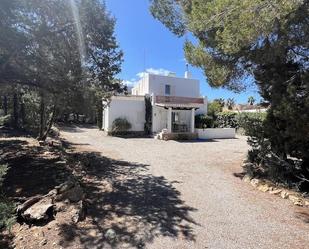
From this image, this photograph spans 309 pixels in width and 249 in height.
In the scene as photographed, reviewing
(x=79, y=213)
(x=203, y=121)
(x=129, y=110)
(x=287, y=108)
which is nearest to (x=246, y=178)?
(x=287, y=108)

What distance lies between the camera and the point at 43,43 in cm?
898

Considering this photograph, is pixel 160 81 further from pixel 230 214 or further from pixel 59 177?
pixel 230 214

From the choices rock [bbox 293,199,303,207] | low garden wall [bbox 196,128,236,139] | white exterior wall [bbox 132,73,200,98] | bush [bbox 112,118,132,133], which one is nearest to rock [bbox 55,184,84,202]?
rock [bbox 293,199,303,207]

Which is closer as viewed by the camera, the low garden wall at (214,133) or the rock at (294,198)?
the rock at (294,198)

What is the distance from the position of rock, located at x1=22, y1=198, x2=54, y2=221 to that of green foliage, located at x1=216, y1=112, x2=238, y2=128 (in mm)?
27401

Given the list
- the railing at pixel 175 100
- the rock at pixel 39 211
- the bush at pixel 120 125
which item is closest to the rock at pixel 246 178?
the rock at pixel 39 211

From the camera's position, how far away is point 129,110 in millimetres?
27609

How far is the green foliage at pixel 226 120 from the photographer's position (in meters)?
32.0

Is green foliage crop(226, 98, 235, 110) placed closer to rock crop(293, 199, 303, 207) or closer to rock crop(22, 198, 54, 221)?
rock crop(293, 199, 303, 207)

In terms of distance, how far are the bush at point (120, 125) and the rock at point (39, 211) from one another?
1950 centimetres

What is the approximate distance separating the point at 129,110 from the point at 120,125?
6.78 ft

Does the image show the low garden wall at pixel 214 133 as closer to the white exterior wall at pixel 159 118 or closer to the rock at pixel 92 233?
the white exterior wall at pixel 159 118

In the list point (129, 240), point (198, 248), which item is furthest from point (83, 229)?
point (198, 248)

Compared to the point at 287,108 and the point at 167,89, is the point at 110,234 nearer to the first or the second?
the point at 287,108
